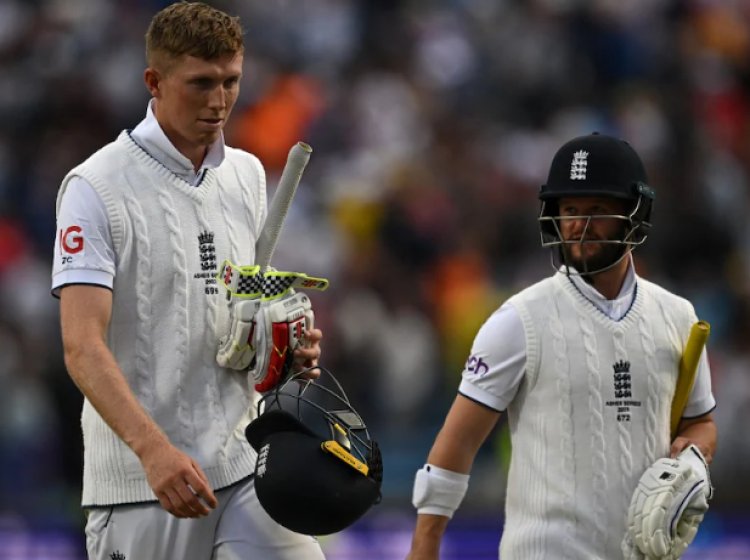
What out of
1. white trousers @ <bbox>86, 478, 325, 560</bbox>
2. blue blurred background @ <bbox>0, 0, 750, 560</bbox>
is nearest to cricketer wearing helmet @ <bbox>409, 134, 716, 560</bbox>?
white trousers @ <bbox>86, 478, 325, 560</bbox>

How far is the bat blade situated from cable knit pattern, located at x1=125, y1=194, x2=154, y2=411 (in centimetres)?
40

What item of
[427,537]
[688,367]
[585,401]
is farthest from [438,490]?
[688,367]

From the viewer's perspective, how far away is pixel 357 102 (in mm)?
11867

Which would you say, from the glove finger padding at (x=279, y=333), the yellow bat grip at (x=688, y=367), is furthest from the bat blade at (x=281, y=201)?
the yellow bat grip at (x=688, y=367)

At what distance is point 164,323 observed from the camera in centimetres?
452

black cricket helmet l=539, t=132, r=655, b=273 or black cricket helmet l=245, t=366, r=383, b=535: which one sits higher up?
black cricket helmet l=539, t=132, r=655, b=273

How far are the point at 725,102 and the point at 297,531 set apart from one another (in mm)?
9191

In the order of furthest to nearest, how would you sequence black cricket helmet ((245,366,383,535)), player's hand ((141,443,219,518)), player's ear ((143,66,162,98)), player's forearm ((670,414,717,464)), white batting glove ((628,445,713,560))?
player's forearm ((670,414,717,464)), player's ear ((143,66,162,98)), white batting glove ((628,445,713,560)), black cricket helmet ((245,366,383,535)), player's hand ((141,443,219,518))

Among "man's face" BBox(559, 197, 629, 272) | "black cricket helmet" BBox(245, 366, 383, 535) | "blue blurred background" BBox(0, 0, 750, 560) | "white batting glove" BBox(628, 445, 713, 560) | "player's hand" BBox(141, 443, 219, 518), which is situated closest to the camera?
"player's hand" BBox(141, 443, 219, 518)

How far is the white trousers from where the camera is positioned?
449cm

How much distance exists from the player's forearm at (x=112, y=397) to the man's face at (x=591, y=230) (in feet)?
4.51

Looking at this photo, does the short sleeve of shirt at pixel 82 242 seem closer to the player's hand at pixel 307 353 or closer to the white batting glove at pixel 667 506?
the player's hand at pixel 307 353

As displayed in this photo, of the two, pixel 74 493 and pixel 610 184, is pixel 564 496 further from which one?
pixel 74 493

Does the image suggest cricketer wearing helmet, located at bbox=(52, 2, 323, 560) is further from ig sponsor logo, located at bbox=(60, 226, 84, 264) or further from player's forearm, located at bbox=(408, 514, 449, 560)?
player's forearm, located at bbox=(408, 514, 449, 560)
